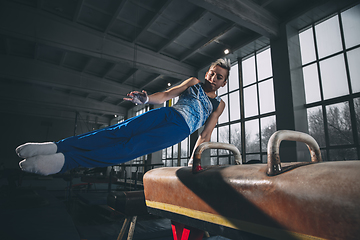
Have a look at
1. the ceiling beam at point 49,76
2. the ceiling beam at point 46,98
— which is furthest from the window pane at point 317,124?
the ceiling beam at point 46,98

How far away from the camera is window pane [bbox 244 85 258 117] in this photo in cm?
808

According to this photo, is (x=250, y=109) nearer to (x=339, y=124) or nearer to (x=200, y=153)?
(x=339, y=124)

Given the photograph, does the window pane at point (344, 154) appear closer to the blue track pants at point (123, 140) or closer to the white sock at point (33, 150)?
the blue track pants at point (123, 140)

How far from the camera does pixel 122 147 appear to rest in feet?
4.82

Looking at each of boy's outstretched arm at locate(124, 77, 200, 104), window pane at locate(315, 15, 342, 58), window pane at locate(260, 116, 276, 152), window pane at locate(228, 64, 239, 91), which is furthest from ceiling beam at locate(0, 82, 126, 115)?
boy's outstretched arm at locate(124, 77, 200, 104)

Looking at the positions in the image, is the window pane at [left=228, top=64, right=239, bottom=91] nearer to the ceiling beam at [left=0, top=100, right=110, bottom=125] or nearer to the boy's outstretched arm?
the boy's outstretched arm

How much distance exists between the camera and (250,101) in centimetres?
827

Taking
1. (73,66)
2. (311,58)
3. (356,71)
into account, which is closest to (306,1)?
(311,58)

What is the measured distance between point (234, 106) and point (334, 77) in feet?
12.1

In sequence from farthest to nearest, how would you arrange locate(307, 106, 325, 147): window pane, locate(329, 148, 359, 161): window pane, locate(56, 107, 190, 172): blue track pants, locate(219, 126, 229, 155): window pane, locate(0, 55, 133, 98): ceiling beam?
locate(0, 55, 133, 98): ceiling beam, locate(219, 126, 229, 155): window pane, locate(307, 106, 325, 147): window pane, locate(329, 148, 359, 161): window pane, locate(56, 107, 190, 172): blue track pants

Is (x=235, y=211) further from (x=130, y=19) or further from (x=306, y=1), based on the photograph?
(x=130, y=19)

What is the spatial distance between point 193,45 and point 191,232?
847 centimetres

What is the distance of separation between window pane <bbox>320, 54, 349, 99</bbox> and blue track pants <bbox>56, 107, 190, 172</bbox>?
19.3 feet

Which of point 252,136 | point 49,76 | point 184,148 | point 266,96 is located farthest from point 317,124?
point 49,76
